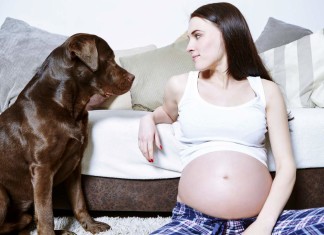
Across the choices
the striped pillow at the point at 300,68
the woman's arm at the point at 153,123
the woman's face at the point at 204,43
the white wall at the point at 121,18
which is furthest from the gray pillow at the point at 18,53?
the striped pillow at the point at 300,68

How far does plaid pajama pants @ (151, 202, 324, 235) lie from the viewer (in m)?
1.20

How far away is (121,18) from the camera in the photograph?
2980 millimetres

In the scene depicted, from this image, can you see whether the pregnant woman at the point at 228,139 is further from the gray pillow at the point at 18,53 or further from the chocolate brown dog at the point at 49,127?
the gray pillow at the point at 18,53

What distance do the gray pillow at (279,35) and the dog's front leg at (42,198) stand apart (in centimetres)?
155

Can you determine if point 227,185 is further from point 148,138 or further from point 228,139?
point 148,138

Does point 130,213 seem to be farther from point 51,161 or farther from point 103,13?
point 103,13

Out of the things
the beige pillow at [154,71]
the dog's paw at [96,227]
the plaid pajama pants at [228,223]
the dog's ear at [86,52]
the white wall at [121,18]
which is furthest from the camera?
the white wall at [121,18]

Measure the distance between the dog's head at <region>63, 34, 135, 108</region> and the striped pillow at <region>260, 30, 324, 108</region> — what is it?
907mm

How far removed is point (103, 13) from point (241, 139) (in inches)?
75.6

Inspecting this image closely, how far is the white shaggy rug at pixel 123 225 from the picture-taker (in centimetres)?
176

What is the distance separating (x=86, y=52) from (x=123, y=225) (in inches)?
31.5

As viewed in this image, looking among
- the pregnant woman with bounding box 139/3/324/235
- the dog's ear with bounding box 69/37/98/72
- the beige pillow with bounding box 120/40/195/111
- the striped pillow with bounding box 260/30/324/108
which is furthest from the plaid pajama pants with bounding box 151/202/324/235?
the beige pillow with bounding box 120/40/195/111

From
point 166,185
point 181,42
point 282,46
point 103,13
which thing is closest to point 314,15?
point 282,46

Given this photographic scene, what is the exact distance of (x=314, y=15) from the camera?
9.44ft
